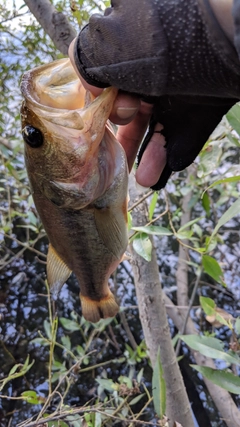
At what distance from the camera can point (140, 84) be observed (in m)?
0.96

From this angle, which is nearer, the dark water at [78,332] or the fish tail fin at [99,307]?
the fish tail fin at [99,307]

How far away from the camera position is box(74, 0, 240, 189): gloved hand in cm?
86

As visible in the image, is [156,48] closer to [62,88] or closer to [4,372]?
[62,88]

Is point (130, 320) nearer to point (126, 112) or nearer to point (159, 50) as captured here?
point (126, 112)


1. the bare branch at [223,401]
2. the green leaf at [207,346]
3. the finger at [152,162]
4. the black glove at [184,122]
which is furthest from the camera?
the bare branch at [223,401]

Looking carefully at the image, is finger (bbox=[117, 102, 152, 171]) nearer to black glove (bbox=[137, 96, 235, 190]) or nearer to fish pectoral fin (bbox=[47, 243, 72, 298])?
black glove (bbox=[137, 96, 235, 190])

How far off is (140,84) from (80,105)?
1.04ft

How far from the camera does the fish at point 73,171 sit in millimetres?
1181

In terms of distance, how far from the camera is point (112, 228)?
1.45m

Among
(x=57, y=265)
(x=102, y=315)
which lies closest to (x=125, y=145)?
(x=57, y=265)

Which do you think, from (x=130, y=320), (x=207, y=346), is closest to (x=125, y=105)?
(x=207, y=346)

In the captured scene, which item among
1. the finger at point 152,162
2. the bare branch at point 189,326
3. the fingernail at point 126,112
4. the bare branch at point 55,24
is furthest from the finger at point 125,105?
the bare branch at point 189,326

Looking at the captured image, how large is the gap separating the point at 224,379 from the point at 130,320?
6.16 feet

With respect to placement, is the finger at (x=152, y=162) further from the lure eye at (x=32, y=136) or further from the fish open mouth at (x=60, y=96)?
the lure eye at (x=32, y=136)
